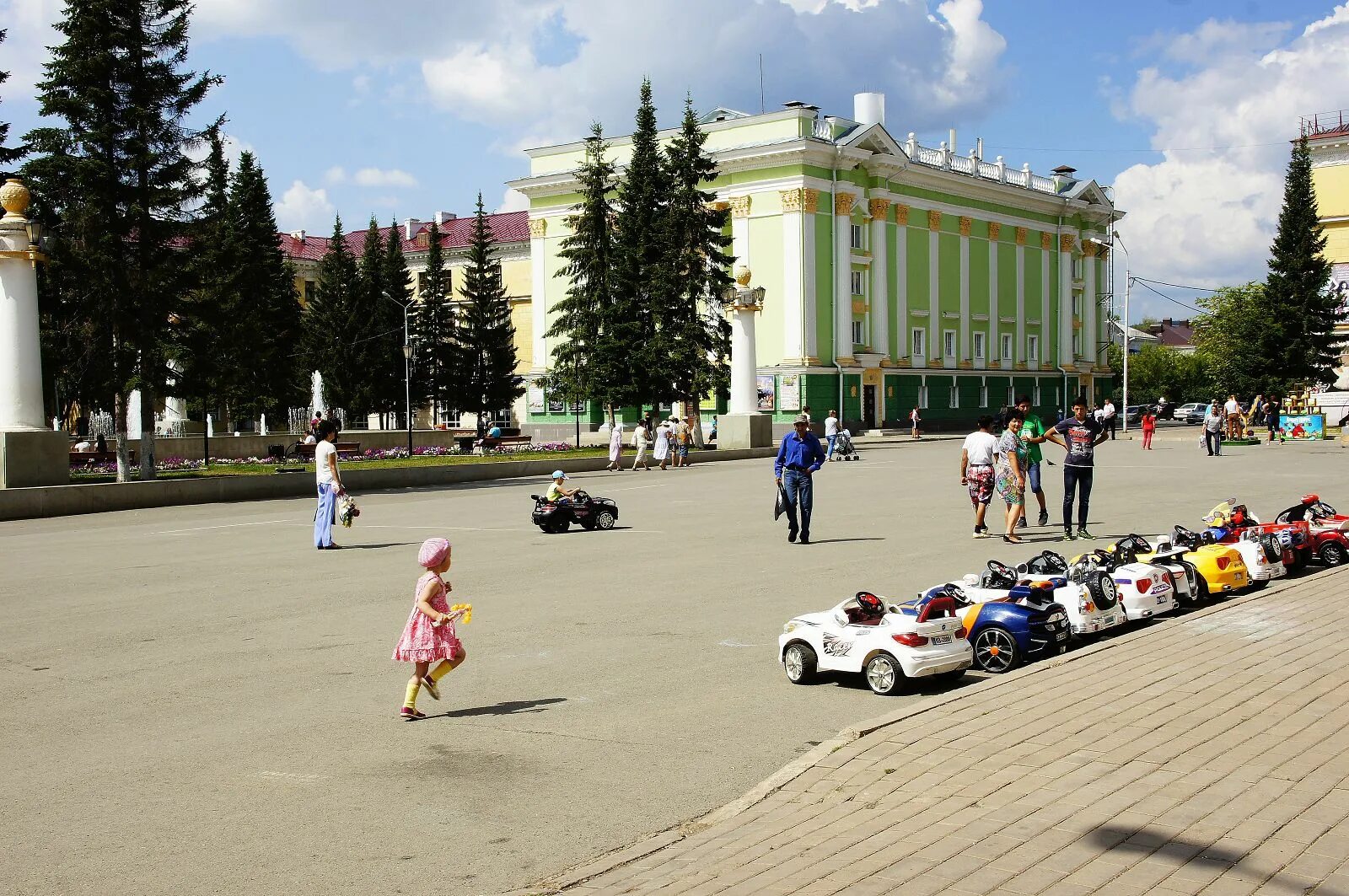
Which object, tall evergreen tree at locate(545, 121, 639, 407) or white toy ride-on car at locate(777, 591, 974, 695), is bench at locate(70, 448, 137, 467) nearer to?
tall evergreen tree at locate(545, 121, 639, 407)

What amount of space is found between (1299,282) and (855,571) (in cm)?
6493

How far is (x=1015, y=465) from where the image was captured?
56.0 feet

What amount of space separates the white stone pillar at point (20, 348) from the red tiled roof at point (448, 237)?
71386 mm

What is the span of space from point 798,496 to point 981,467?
104 inches

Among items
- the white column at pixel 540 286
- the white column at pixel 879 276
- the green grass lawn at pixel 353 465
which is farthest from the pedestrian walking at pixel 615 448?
the white column at pixel 540 286

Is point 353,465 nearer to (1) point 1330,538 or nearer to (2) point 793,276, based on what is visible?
(1) point 1330,538

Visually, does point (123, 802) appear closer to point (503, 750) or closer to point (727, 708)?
point (503, 750)

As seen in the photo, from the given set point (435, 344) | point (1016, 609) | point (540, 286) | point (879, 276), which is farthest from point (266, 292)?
point (1016, 609)

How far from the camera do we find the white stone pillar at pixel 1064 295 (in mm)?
89125

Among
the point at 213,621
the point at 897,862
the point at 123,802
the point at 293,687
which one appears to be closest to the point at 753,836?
the point at 897,862

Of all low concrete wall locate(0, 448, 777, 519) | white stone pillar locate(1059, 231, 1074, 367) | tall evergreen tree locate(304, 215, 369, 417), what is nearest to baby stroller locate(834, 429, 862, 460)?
low concrete wall locate(0, 448, 777, 519)

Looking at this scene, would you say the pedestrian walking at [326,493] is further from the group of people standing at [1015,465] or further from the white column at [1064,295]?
the white column at [1064,295]

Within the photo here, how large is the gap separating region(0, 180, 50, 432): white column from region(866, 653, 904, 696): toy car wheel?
23007 mm

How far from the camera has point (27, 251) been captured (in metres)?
26.1
